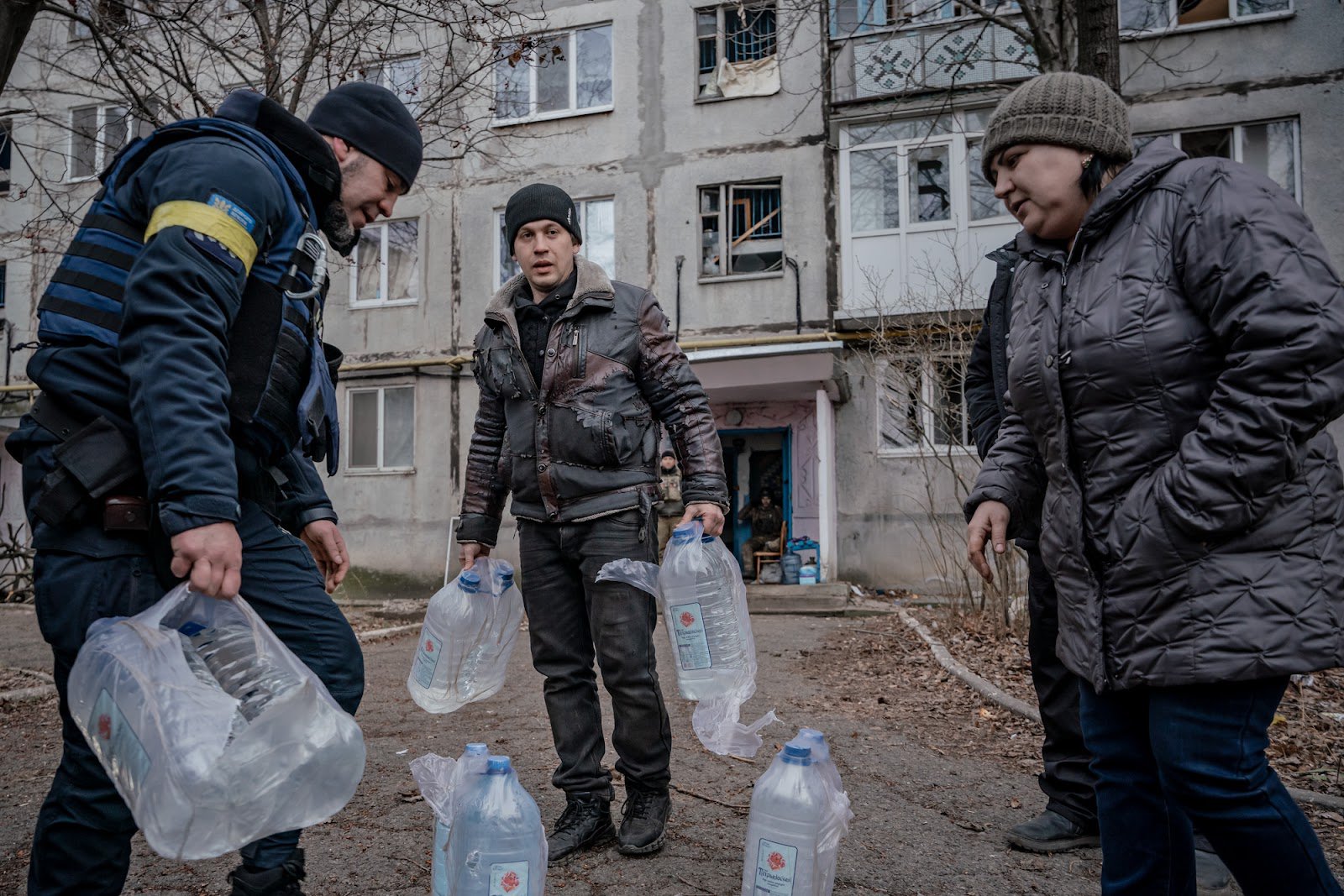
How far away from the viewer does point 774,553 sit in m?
16.0

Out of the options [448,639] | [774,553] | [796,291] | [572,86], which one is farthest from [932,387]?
[572,86]

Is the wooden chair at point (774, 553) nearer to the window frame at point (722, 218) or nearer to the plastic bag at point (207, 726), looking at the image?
the window frame at point (722, 218)

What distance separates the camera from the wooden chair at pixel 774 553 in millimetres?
15891

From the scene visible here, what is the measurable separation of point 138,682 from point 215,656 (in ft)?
0.82

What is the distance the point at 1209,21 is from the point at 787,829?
15978 mm

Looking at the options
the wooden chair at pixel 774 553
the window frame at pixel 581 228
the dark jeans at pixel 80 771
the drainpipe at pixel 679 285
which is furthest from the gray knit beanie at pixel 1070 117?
the window frame at pixel 581 228

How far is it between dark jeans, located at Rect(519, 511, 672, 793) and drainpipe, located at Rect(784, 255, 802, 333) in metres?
12.5

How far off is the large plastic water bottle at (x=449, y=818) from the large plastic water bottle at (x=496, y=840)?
27mm

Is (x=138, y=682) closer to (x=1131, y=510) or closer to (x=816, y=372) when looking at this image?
(x=1131, y=510)

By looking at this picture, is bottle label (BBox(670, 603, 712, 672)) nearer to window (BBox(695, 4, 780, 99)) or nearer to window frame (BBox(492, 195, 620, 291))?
window frame (BBox(492, 195, 620, 291))

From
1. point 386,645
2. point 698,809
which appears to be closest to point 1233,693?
point 698,809

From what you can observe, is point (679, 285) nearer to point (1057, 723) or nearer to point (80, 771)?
point (1057, 723)

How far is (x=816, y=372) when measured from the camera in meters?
14.6

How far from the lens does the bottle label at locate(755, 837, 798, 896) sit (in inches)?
92.9
